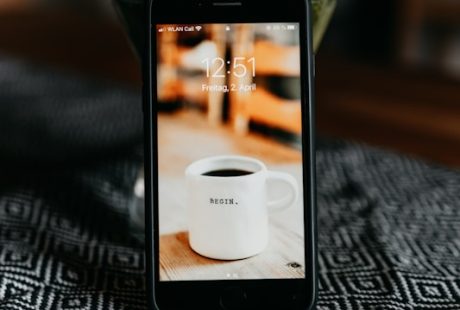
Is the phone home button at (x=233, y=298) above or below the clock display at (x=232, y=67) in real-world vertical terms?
below

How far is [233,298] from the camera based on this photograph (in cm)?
40

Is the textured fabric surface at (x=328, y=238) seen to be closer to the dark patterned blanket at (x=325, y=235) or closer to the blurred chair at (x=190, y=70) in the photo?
the dark patterned blanket at (x=325, y=235)

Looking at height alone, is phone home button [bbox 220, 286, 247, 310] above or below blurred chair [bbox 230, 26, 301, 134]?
below

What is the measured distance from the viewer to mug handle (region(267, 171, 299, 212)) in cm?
42

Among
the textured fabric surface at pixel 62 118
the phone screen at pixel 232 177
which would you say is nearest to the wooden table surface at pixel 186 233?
the phone screen at pixel 232 177

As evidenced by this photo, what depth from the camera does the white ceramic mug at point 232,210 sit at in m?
0.41

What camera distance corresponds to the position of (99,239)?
0.52 meters

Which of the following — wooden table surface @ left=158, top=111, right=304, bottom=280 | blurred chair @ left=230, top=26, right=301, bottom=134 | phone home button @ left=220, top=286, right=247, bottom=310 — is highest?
blurred chair @ left=230, top=26, right=301, bottom=134

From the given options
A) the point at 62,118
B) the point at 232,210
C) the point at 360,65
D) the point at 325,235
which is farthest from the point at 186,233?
the point at 360,65

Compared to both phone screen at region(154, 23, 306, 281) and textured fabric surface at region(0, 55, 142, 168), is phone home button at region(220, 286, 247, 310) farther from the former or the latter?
textured fabric surface at region(0, 55, 142, 168)

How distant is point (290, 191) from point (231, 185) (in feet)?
0.13

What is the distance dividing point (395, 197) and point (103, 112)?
43 cm

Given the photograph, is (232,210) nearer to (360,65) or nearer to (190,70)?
(190,70)

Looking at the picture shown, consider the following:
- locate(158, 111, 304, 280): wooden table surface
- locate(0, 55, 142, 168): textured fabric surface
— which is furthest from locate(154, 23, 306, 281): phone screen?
locate(0, 55, 142, 168): textured fabric surface
